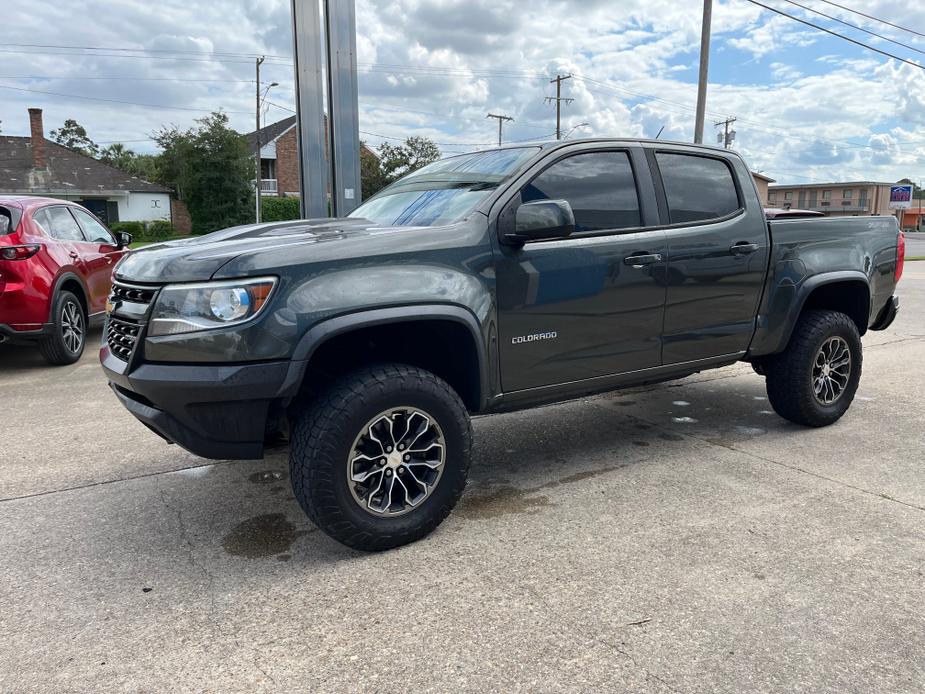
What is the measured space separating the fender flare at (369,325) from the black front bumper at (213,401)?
0.10ft

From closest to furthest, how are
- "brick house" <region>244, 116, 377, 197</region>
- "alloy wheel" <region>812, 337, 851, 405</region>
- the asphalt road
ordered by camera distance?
the asphalt road
"alloy wheel" <region>812, 337, 851, 405</region>
"brick house" <region>244, 116, 377, 197</region>

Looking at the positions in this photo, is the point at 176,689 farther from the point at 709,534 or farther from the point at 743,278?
the point at 743,278

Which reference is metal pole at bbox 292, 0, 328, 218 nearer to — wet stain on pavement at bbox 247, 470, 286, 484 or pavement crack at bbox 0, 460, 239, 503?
pavement crack at bbox 0, 460, 239, 503

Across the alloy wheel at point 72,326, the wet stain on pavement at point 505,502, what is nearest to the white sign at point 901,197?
the alloy wheel at point 72,326

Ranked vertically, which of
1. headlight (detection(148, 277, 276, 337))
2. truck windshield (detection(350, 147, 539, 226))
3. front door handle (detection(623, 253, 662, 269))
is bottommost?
headlight (detection(148, 277, 276, 337))

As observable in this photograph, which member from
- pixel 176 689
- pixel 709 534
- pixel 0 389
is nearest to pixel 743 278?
pixel 709 534

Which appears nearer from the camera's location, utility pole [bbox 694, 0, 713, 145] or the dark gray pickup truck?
the dark gray pickup truck

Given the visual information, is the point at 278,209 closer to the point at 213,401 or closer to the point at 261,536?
the point at 261,536

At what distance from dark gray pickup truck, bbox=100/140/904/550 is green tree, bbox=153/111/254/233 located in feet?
117

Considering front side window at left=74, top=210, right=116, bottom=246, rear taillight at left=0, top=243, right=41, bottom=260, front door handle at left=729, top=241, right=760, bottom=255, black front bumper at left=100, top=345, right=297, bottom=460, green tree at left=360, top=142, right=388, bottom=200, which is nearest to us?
black front bumper at left=100, top=345, right=297, bottom=460

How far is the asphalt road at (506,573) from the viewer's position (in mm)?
2363

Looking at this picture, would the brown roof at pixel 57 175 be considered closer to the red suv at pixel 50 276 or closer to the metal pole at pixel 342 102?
the metal pole at pixel 342 102

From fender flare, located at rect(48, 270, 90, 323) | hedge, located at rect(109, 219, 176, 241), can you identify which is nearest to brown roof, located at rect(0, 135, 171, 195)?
hedge, located at rect(109, 219, 176, 241)

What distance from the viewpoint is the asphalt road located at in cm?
236
